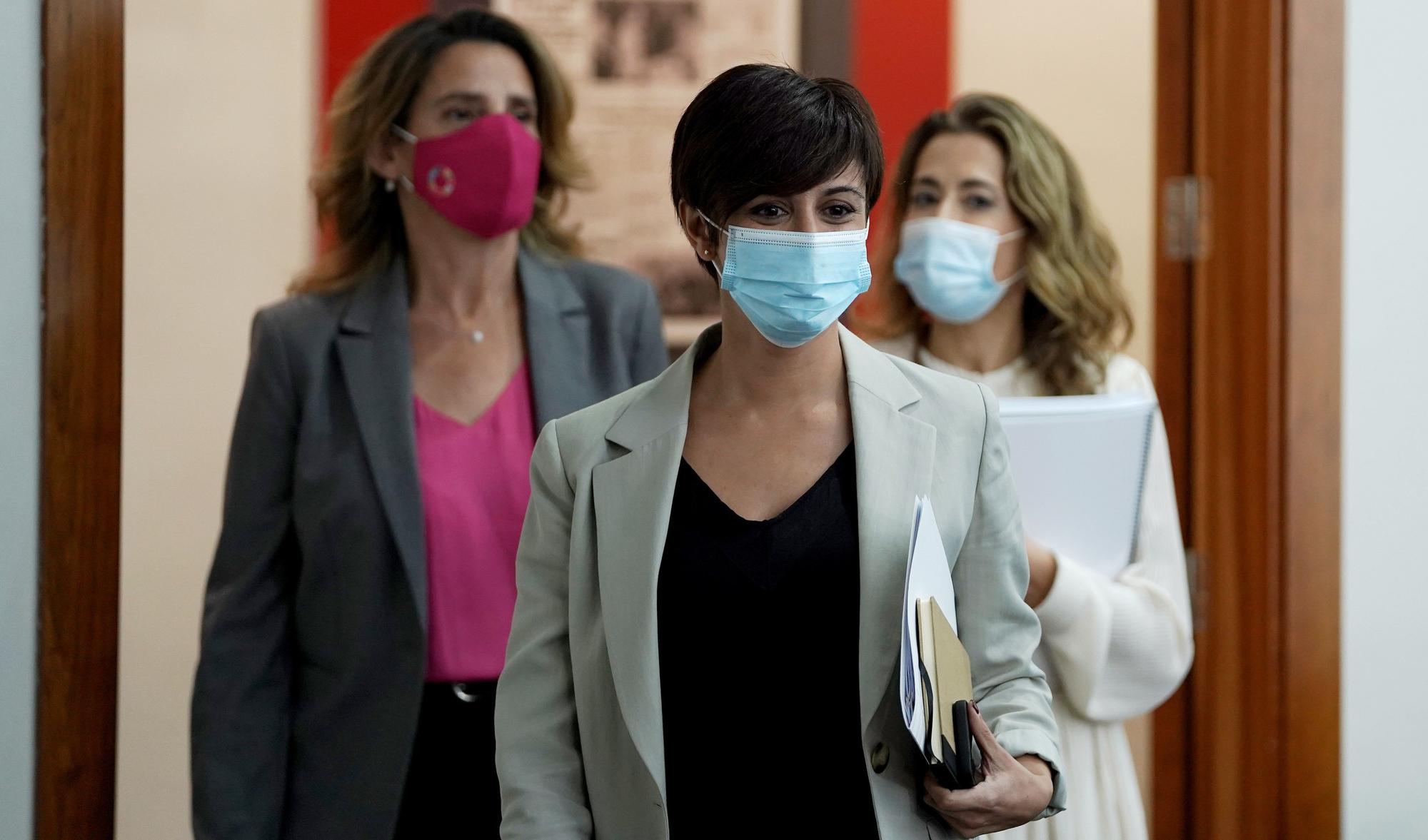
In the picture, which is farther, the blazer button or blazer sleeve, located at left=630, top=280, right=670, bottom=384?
blazer sleeve, located at left=630, top=280, right=670, bottom=384

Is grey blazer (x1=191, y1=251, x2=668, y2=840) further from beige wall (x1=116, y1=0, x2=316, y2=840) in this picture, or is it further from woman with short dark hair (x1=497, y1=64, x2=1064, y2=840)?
beige wall (x1=116, y1=0, x2=316, y2=840)

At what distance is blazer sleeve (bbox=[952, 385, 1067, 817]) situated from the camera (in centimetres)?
142

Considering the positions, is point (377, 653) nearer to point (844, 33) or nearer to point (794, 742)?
point (794, 742)

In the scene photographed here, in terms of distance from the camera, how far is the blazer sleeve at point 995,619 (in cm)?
142

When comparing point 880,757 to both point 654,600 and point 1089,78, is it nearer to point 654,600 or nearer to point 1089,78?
point 654,600

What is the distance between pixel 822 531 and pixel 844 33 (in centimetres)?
245

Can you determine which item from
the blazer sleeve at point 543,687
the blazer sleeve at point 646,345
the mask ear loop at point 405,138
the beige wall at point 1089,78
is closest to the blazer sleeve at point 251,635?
the mask ear loop at point 405,138

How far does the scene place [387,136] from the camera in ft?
7.34

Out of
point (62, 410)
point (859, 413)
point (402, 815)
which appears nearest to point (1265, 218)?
point (859, 413)

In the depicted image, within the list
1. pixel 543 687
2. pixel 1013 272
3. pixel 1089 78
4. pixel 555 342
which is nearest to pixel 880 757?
pixel 543 687

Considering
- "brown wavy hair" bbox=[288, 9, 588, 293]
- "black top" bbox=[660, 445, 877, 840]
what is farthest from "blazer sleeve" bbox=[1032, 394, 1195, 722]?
"brown wavy hair" bbox=[288, 9, 588, 293]

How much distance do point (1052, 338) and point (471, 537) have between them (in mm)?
927

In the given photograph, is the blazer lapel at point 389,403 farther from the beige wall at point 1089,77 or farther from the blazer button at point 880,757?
the beige wall at point 1089,77

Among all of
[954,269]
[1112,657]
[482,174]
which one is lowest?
[1112,657]
